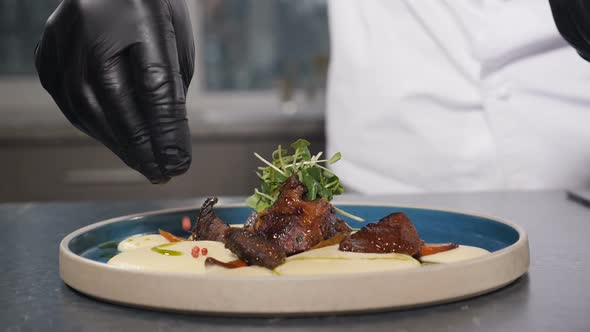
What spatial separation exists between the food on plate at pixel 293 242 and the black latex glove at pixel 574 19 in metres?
0.35

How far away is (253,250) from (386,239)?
164 mm

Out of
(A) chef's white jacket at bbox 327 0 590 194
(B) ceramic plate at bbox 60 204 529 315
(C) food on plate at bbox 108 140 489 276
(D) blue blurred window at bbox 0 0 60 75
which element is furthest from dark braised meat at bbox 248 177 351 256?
(D) blue blurred window at bbox 0 0 60 75

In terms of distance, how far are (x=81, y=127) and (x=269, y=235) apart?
1.34 ft

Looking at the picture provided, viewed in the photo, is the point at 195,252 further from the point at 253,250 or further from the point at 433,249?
the point at 433,249

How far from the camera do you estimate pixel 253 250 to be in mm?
779

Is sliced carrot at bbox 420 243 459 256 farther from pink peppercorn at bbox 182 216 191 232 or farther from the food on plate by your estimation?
pink peppercorn at bbox 182 216 191 232

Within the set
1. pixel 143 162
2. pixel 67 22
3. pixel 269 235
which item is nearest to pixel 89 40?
pixel 67 22

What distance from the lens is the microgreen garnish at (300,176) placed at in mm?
1006

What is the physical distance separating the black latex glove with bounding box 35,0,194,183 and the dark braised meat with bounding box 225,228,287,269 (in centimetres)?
23

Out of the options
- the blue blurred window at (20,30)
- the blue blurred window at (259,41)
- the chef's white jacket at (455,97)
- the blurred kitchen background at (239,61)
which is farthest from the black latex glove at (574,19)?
the blue blurred window at (20,30)

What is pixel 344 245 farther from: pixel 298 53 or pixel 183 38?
pixel 298 53

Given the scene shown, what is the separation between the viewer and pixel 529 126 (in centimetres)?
182

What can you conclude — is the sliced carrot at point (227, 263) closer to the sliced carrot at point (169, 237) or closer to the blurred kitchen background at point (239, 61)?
the sliced carrot at point (169, 237)

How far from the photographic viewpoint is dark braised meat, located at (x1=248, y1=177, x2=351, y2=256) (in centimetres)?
88
